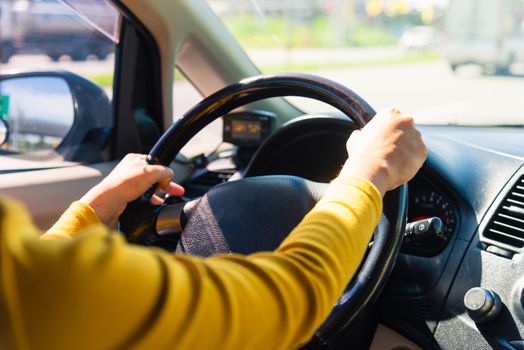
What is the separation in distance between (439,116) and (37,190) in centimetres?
159

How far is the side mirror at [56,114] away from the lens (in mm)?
2738

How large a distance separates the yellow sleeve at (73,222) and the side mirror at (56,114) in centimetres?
128

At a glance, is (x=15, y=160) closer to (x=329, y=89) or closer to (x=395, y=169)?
(x=329, y=89)

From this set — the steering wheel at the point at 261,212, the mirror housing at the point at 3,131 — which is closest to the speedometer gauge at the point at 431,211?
the steering wheel at the point at 261,212

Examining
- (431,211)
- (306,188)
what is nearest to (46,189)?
(306,188)

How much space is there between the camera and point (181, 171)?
278 cm

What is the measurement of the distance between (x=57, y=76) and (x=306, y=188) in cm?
156

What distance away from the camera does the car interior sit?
5.21ft

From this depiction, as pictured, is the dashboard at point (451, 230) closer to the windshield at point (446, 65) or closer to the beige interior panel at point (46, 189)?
the windshield at point (446, 65)

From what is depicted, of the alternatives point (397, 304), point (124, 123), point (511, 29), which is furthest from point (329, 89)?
point (511, 29)

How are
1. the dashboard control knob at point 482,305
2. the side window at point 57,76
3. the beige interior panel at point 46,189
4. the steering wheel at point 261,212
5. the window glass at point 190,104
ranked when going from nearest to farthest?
the steering wheel at point 261,212
the dashboard control knob at point 482,305
the beige interior panel at point 46,189
the side window at point 57,76
the window glass at point 190,104

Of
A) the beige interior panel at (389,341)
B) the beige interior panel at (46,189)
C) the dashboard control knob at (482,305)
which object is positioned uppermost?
the dashboard control knob at (482,305)

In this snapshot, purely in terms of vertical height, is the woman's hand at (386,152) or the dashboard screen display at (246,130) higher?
the woman's hand at (386,152)

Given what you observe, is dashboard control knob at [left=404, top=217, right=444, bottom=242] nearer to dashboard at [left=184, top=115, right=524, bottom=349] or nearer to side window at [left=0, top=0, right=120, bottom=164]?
dashboard at [left=184, top=115, right=524, bottom=349]
